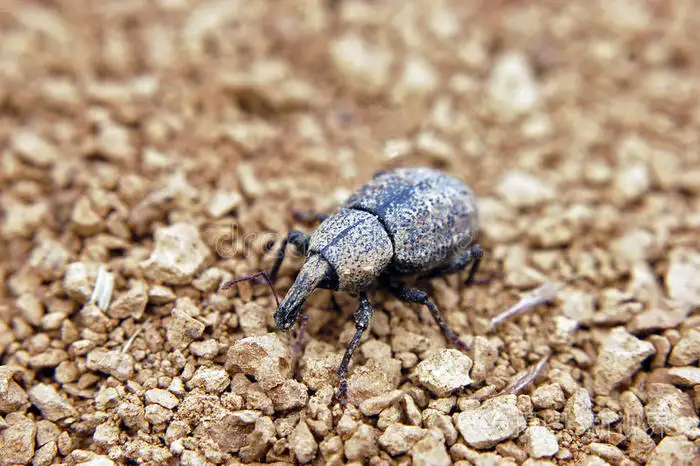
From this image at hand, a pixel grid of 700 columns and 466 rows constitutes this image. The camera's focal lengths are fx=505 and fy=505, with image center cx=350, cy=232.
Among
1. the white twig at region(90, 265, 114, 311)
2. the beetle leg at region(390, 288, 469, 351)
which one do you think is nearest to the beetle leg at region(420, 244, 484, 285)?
the beetle leg at region(390, 288, 469, 351)

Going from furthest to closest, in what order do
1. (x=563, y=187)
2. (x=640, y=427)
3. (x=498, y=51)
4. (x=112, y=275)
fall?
(x=498, y=51) < (x=563, y=187) < (x=112, y=275) < (x=640, y=427)

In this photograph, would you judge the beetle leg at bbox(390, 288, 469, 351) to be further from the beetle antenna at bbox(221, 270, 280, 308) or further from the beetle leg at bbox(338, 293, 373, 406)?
the beetle antenna at bbox(221, 270, 280, 308)

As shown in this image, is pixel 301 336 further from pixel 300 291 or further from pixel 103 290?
pixel 103 290

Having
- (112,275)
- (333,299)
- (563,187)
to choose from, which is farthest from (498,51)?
(112,275)

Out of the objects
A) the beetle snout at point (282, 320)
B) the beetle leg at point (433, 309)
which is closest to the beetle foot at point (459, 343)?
the beetle leg at point (433, 309)

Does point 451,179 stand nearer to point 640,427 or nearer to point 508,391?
point 508,391

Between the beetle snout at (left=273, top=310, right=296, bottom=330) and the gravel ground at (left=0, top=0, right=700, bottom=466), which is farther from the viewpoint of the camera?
the beetle snout at (left=273, top=310, right=296, bottom=330)
